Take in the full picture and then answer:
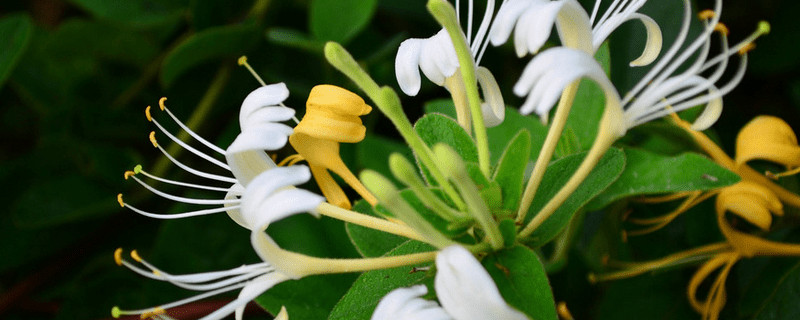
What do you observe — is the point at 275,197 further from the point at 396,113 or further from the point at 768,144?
the point at 768,144

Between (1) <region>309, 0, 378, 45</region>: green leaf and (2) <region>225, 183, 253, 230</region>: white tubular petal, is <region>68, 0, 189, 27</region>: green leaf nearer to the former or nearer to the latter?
(1) <region>309, 0, 378, 45</region>: green leaf

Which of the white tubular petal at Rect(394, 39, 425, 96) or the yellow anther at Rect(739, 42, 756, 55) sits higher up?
the white tubular petal at Rect(394, 39, 425, 96)

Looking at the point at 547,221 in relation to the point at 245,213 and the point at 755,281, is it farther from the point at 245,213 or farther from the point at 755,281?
the point at 755,281

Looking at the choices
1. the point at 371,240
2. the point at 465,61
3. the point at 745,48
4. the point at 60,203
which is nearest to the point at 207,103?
the point at 60,203

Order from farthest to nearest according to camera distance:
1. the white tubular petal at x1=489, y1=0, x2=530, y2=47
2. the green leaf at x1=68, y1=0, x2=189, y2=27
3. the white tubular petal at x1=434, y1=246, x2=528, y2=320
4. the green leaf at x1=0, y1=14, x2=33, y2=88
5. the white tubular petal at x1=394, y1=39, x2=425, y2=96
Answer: the green leaf at x1=68, y1=0, x2=189, y2=27
the green leaf at x1=0, y1=14, x2=33, y2=88
the white tubular petal at x1=394, y1=39, x2=425, y2=96
the white tubular petal at x1=489, y1=0, x2=530, y2=47
the white tubular petal at x1=434, y1=246, x2=528, y2=320

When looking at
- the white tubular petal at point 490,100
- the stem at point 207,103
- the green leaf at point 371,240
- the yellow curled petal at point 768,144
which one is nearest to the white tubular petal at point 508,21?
the white tubular petal at point 490,100

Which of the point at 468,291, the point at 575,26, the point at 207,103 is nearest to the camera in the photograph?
the point at 468,291

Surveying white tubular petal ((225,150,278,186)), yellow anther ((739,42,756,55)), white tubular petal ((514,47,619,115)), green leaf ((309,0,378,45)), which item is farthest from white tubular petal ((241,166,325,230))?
green leaf ((309,0,378,45))
